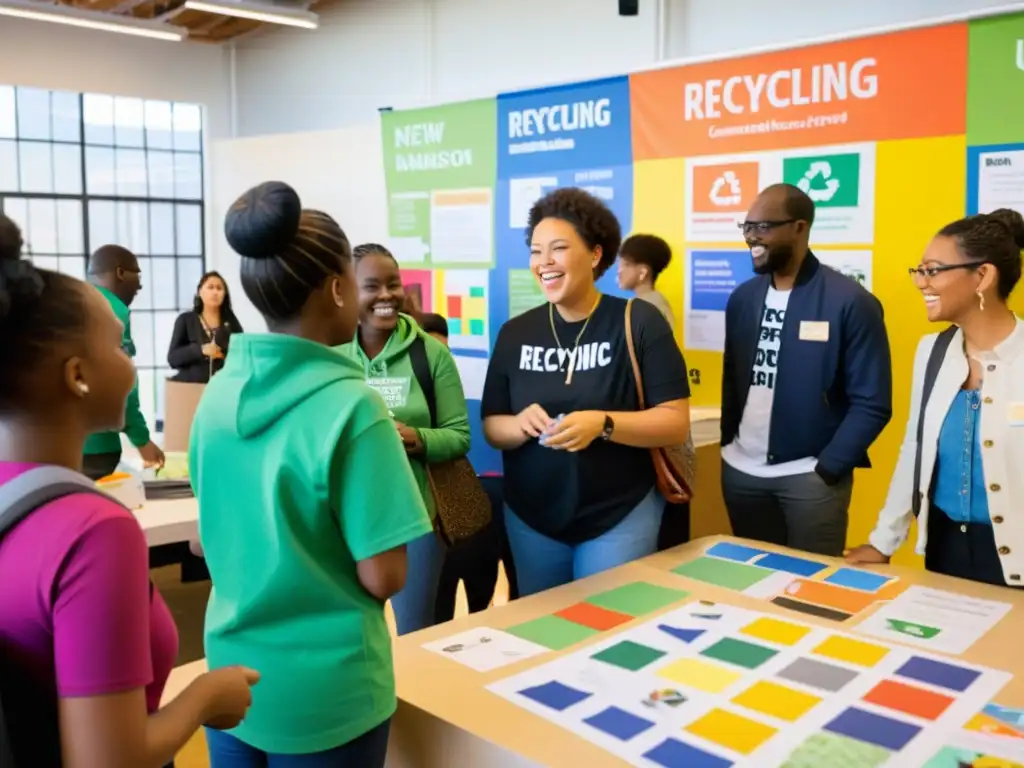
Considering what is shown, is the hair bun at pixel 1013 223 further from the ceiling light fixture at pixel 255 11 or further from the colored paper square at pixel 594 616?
the ceiling light fixture at pixel 255 11

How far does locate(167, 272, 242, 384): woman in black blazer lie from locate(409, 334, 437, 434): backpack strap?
12.7ft

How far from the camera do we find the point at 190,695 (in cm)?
100

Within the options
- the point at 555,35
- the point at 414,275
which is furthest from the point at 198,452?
the point at 555,35

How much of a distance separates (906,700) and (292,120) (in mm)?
7559

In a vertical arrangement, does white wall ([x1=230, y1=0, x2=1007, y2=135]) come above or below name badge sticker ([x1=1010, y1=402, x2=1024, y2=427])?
above

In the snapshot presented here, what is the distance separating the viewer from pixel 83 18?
6.36 m

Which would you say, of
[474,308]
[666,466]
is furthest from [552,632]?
[474,308]

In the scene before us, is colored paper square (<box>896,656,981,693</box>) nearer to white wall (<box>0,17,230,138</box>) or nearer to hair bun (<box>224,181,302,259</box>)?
hair bun (<box>224,181,302,259</box>)

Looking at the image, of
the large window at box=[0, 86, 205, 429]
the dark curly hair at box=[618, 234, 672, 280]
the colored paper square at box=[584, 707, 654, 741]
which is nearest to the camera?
the colored paper square at box=[584, 707, 654, 741]

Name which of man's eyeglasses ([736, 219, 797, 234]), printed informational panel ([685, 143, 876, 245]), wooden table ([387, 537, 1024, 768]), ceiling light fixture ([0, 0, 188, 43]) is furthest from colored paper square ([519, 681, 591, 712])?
ceiling light fixture ([0, 0, 188, 43])

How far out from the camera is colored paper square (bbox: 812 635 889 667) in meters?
1.60

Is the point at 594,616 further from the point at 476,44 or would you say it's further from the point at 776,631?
the point at 476,44

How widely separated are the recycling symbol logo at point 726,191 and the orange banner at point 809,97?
11 centimetres

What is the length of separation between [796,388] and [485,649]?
135cm
